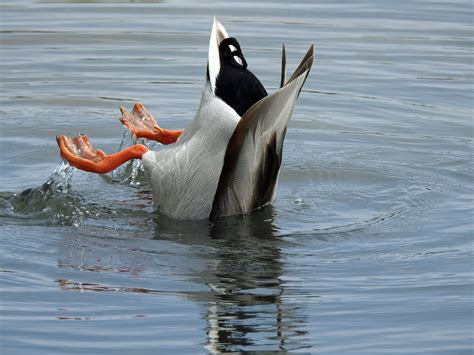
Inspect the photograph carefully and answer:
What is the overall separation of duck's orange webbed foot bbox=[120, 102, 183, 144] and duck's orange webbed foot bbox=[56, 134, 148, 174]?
346 mm

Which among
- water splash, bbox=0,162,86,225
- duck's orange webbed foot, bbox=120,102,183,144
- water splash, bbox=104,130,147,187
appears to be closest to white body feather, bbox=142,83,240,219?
duck's orange webbed foot, bbox=120,102,183,144

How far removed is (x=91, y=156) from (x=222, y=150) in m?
0.88

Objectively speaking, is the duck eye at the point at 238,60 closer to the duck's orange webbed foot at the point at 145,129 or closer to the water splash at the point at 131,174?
the duck's orange webbed foot at the point at 145,129

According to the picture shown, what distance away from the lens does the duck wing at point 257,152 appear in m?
7.00

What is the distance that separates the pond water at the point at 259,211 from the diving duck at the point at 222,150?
0.50ft

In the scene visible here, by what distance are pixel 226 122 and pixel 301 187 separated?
1.35 meters

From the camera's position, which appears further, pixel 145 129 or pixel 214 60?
pixel 145 129

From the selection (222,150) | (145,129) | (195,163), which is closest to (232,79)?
(222,150)

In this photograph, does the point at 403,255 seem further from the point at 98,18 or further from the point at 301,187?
the point at 98,18

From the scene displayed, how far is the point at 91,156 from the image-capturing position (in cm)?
776

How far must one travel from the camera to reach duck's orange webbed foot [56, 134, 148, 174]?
759cm

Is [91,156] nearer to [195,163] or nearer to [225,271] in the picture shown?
[195,163]

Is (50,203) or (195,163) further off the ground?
(195,163)

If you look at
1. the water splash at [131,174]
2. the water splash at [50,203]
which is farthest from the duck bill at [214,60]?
the water splash at [131,174]
